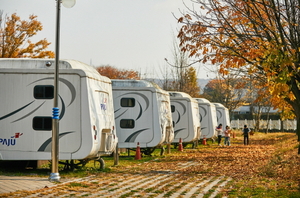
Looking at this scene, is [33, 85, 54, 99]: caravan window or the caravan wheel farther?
the caravan wheel

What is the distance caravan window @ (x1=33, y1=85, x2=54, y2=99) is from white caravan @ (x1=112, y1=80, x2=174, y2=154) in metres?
7.12

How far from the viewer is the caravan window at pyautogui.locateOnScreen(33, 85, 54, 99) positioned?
14664 millimetres

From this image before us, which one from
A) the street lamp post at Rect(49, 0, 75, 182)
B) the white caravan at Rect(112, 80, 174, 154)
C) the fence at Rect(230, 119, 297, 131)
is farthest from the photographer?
the fence at Rect(230, 119, 297, 131)

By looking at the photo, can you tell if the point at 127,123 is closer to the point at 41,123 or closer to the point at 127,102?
the point at 127,102

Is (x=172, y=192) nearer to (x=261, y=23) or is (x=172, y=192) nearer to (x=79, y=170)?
(x=79, y=170)

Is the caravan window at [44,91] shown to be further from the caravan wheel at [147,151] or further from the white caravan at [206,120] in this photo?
the white caravan at [206,120]

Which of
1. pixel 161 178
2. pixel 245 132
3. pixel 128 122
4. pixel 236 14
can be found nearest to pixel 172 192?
pixel 161 178

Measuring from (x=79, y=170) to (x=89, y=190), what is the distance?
4.40 metres

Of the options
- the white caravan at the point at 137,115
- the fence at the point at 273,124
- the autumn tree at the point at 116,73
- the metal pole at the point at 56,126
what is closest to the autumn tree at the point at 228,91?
the fence at the point at 273,124

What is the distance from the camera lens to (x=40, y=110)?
14.7 meters

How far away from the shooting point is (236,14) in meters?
16.2

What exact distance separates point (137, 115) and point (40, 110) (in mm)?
7612

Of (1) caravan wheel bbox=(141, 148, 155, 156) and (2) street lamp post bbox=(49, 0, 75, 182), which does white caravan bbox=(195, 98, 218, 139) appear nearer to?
(1) caravan wheel bbox=(141, 148, 155, 156)

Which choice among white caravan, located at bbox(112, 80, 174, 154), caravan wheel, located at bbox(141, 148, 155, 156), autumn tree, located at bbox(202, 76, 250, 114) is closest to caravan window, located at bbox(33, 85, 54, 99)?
white caravan, located at bbox(112, 80, 174, 154)
